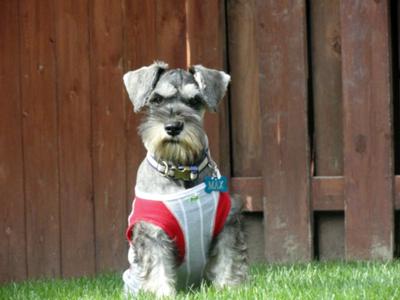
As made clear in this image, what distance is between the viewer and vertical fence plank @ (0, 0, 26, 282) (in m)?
8.38

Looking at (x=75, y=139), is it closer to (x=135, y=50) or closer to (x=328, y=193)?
(x=135, y=50)

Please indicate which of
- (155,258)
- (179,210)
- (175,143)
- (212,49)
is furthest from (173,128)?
(212,49)

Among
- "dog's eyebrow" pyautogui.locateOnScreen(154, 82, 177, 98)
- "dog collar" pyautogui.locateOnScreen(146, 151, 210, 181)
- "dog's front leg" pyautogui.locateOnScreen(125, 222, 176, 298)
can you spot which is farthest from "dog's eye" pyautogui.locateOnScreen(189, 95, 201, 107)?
"dog's front leg" pyautogui.locateOnScreen(125, 222, 176, 298)

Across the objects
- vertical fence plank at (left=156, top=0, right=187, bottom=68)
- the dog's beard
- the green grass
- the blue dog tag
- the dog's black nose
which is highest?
vertical fence plank at (left=156, top=0, right=187, bottom=68)

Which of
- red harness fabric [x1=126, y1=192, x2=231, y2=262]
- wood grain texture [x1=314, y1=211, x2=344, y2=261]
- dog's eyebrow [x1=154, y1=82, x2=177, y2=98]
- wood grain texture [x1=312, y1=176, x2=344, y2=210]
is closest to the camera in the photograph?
red harness fabric [x1=126, y1=192, x2=231, y2=262]

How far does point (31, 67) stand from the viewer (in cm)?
838

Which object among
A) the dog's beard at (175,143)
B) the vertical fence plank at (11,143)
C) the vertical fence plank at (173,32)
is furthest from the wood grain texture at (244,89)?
the dog's beard at (175,143)

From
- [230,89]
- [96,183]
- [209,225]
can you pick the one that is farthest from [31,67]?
[209,225]

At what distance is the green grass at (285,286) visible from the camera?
5758 millimetres

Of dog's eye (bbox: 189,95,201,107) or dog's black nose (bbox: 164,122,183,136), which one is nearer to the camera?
dog's black nose (bbox: 164,122,183,136)

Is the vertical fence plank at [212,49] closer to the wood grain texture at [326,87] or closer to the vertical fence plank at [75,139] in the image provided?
the wood grain texture at [326,87]

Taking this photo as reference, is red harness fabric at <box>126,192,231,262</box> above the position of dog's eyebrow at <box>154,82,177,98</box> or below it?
below

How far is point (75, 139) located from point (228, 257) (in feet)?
8.18

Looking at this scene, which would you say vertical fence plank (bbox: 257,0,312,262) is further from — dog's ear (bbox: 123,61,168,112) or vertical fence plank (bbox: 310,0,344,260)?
dog's ear (bbox: 123,61,168,112)
